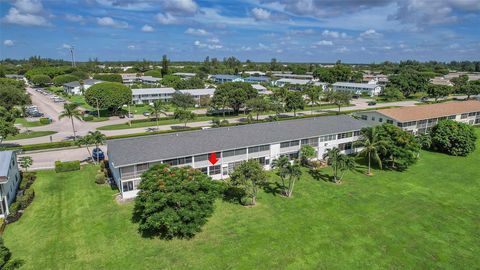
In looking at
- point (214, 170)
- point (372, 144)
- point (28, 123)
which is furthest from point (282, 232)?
point (28, 123)

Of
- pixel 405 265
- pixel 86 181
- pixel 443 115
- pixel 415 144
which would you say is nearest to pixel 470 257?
pixel 405 265

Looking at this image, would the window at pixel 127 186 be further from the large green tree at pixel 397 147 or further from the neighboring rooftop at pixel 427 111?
the neighboring rooftop at pixel 427 111

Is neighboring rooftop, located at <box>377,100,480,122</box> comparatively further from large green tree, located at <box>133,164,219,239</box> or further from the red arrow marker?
large green tree, located at <box>133,164,219,239</box>

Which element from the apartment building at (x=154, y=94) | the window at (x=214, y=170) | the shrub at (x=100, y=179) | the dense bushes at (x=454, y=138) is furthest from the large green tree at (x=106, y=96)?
the dense bushes at (x=454, y=138)

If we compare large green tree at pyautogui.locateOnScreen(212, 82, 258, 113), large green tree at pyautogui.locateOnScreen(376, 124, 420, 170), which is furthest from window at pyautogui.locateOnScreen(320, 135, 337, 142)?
large green tree at pyautogui.locateOnScreen(212, 82, 258, 113)

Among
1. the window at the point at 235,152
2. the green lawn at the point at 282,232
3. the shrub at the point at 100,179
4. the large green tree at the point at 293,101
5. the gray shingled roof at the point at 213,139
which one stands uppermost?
the large green tree at the point at 293,101

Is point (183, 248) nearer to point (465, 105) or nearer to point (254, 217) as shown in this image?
point (254, 217)

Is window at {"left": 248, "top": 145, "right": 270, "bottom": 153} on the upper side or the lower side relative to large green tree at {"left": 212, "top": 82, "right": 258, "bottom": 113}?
lower

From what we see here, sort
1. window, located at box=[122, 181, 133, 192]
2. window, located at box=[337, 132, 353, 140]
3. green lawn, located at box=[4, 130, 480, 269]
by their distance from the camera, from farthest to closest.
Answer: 1. window, located at box=[337, 132, 353, 140]
2. window, located at box=[122, 181, 133, 192]
3. green lawn, located at box=[4, 130, 480, 269]
